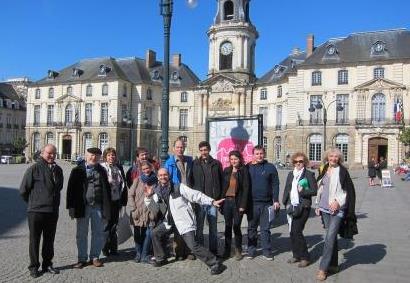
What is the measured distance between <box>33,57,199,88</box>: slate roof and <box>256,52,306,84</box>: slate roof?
31.8 feet

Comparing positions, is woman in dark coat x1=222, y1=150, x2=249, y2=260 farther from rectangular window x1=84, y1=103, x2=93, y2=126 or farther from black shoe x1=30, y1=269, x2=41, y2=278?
rectangular window x1=84, y1=103, x2=93, y2=126

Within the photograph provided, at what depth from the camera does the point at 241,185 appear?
7.84m

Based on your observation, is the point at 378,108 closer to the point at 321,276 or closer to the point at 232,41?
the point at 232,41

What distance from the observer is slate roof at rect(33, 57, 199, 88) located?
61625mm

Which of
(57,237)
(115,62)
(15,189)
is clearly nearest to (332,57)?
(115,62)

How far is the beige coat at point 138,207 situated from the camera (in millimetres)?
7438

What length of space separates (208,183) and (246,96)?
164ft

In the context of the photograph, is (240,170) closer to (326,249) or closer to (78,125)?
(326,249)

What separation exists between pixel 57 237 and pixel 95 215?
2.62 m

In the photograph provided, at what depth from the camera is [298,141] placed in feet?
164

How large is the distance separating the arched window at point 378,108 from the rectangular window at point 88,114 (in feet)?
110

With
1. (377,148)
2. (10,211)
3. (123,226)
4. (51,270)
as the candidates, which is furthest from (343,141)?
(51,270)

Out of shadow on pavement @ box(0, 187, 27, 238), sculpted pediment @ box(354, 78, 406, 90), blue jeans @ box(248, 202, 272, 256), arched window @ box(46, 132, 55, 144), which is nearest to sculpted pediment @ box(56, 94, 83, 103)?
arched window @ box(46, 132, 55, 144)

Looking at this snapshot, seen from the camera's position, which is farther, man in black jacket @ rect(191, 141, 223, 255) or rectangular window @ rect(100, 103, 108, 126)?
rectangular window @ rect(100, 103, 108, 126)
